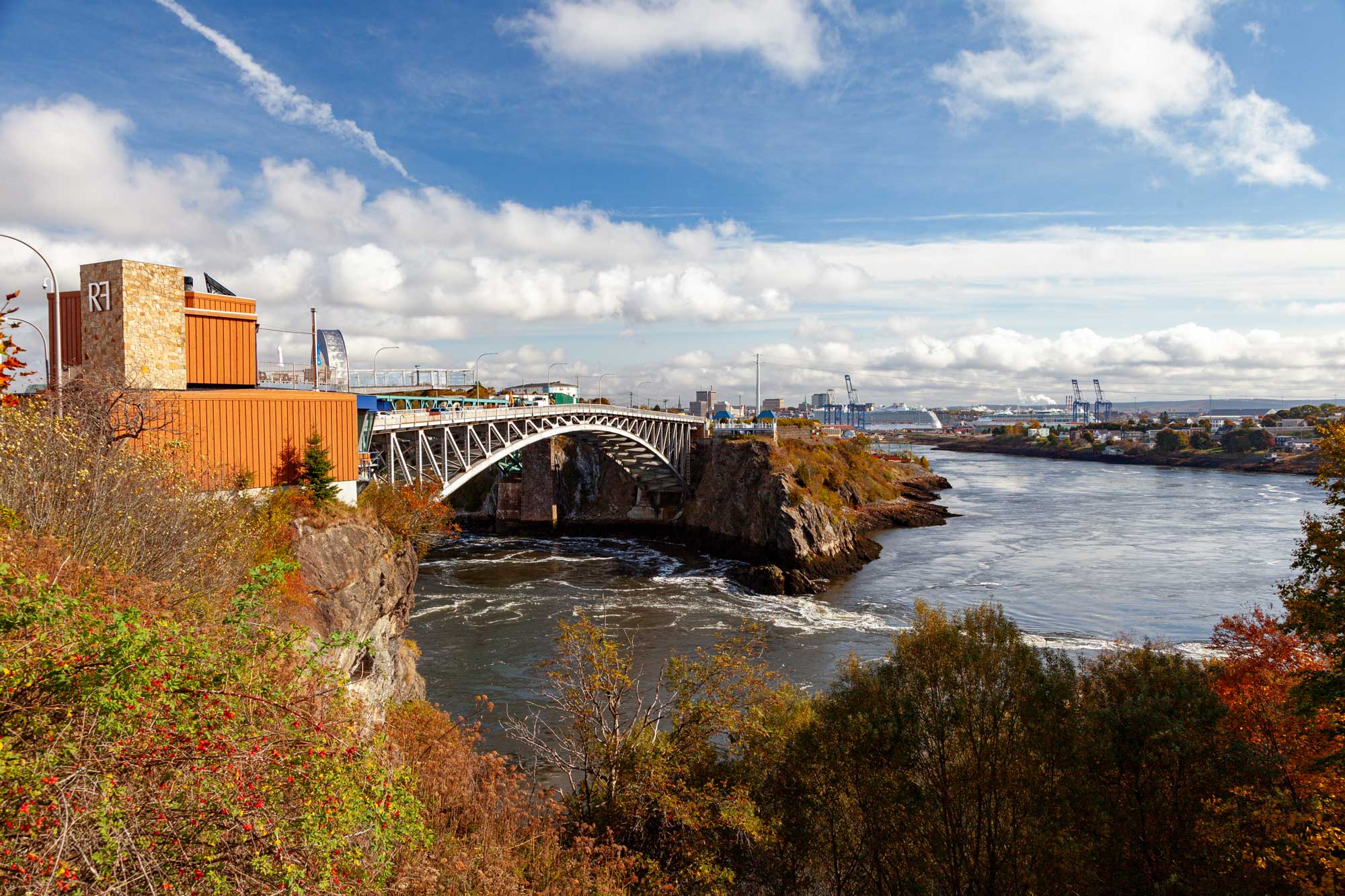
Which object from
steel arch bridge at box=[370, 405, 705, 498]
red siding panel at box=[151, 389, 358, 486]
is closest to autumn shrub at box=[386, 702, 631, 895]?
red siding panel at box=[151, 389, 358, 486]

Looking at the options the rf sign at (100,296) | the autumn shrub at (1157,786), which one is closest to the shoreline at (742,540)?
the autumn shrub at (1157,786)

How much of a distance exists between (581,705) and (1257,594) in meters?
31.4

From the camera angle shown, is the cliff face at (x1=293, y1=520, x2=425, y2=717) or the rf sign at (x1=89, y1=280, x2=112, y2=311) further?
the rf sign at (x1=89, y1=280, x2=112, y2=311)

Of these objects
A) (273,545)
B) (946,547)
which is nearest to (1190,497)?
(946,547)

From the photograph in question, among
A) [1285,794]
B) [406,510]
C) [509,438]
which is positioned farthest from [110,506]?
[509,438]

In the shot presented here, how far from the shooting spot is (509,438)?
106 feet

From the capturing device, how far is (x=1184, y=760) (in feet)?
34.9

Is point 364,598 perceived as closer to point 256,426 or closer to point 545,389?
point 256,426

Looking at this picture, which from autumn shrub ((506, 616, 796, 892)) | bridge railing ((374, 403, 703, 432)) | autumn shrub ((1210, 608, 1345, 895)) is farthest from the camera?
bridge railing ((374, 403, 703, 432))

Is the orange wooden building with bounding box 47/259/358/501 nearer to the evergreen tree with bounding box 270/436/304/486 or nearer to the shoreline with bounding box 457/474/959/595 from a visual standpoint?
the evergreen tree with bounding box 270/436/304/486

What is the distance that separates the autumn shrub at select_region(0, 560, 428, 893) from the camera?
477cm

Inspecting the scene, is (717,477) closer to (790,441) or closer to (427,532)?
(790,441)

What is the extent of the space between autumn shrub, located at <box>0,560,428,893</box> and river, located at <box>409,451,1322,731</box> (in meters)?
8.38

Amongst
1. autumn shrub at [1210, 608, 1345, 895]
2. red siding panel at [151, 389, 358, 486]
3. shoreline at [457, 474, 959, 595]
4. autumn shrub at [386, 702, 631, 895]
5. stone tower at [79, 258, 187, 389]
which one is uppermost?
stone tower at [79, 258, 187, 389]
